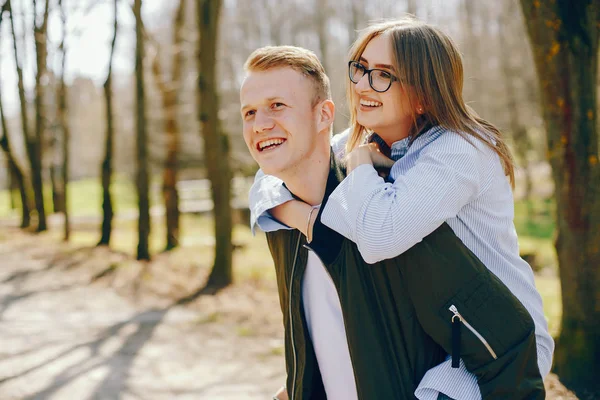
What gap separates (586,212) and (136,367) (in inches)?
178

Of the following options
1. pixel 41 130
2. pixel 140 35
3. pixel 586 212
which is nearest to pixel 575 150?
pixel 586 212

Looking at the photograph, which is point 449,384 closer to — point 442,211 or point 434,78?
point 442,211

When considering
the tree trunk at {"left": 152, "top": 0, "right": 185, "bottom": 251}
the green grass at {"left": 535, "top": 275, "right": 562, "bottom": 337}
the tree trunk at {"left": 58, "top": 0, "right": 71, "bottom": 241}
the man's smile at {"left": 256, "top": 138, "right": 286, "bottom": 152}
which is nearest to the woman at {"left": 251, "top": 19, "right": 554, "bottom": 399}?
the man's smile at {"left": 256, "top": 138, "right": 286, "bottom": 152}

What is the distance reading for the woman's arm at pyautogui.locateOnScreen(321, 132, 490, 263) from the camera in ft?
6.05

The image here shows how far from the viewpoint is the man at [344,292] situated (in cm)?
187

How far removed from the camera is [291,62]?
2.38 metres

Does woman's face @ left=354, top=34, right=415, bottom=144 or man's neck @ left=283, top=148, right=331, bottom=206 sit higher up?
woman's face @ left=354, top=34, right=415, bottom=144

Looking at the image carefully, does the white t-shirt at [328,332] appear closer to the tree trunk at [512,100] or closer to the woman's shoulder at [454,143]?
the woman's shoulder at [454,143]

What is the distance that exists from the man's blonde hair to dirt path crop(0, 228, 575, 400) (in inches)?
126

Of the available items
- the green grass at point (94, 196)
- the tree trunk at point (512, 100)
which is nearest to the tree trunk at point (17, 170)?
the green grass at point (94, 196)

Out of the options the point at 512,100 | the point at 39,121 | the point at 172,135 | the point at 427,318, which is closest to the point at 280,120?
the point at 427,318

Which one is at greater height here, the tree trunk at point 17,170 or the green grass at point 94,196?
the tree trunk at point 17,170

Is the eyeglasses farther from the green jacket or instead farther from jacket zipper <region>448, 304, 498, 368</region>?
jacket zipper <region>448, 304, 498, 368</region>

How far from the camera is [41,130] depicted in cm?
1997
